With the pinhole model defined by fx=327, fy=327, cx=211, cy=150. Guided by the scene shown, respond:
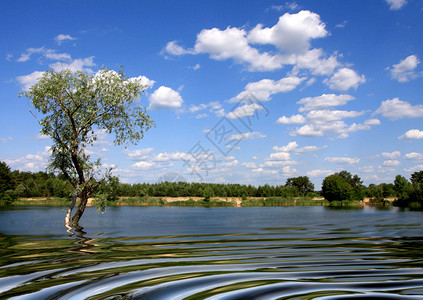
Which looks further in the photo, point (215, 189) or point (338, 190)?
point (215, 189)

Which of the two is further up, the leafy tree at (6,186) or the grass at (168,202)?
the leafy tree at (6,186)

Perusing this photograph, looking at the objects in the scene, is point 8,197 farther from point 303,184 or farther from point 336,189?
point 303,184

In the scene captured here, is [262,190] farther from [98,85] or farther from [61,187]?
[98,85]

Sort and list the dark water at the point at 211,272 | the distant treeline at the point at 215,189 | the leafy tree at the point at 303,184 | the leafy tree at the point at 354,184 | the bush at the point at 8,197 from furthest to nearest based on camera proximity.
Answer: the leafy tree at the point at 303,184, the leafy tree at the point at 354,184, the distant treeline at the point at 215,189, the bush at the point at 8,197, the dark water at the point at 211,272

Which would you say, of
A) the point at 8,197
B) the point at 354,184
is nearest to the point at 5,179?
the point at 8,197

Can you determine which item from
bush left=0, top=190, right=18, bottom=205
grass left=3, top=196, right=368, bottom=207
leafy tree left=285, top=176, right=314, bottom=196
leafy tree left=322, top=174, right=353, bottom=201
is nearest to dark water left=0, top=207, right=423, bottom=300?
grass left=3, top=196, right=368, bottom=207

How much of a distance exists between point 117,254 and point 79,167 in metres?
13.7

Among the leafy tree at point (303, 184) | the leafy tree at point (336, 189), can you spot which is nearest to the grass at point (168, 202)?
the leafy tree at point (336, 189)

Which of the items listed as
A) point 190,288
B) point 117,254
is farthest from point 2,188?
point 190,288

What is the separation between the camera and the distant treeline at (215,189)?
87.9m

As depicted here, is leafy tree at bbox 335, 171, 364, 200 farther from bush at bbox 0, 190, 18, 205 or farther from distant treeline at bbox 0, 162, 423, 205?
bush at bbox 0, 190, 18, 205

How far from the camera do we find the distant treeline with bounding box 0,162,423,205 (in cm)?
8788

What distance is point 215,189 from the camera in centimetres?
14188

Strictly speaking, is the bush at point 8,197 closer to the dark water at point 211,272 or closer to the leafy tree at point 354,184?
the dark water at point 211,272
